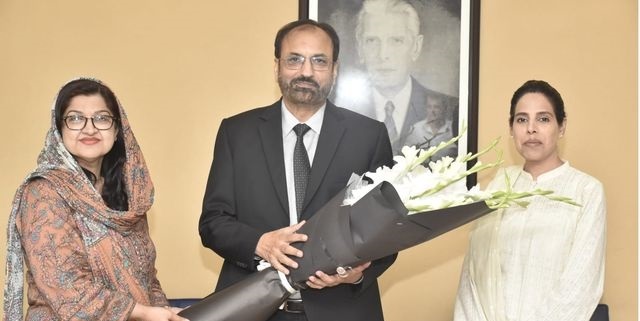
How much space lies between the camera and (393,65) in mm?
3527

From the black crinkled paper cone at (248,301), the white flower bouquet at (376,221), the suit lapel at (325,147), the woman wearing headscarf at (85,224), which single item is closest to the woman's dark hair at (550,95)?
the suit lapel at (325,147)

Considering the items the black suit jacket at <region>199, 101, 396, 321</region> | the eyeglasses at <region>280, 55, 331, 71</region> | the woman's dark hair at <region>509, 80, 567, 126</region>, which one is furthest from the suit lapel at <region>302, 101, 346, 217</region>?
the woman's dark hair at <region>509, 80, 567, 126</region>

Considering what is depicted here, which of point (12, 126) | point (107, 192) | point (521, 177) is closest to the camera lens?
point (107, 192)

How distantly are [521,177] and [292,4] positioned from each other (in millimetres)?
1454

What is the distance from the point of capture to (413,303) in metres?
3.57

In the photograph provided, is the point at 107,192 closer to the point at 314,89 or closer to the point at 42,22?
the point at 314,89

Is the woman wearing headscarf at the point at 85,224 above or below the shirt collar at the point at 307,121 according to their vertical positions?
below

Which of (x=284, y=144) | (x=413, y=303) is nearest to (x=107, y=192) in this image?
(x=284, y=144)

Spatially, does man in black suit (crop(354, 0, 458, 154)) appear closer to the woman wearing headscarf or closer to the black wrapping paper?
the woman wearing headscarf

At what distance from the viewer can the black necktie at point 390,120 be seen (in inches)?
139

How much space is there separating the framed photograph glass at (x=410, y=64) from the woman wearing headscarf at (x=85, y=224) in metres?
1.47

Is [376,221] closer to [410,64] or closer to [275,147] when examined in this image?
[275,147]

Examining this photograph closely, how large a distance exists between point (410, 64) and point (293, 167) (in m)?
1.41

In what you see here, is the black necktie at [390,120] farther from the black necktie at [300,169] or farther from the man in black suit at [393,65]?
the black necktie at [300,169]
